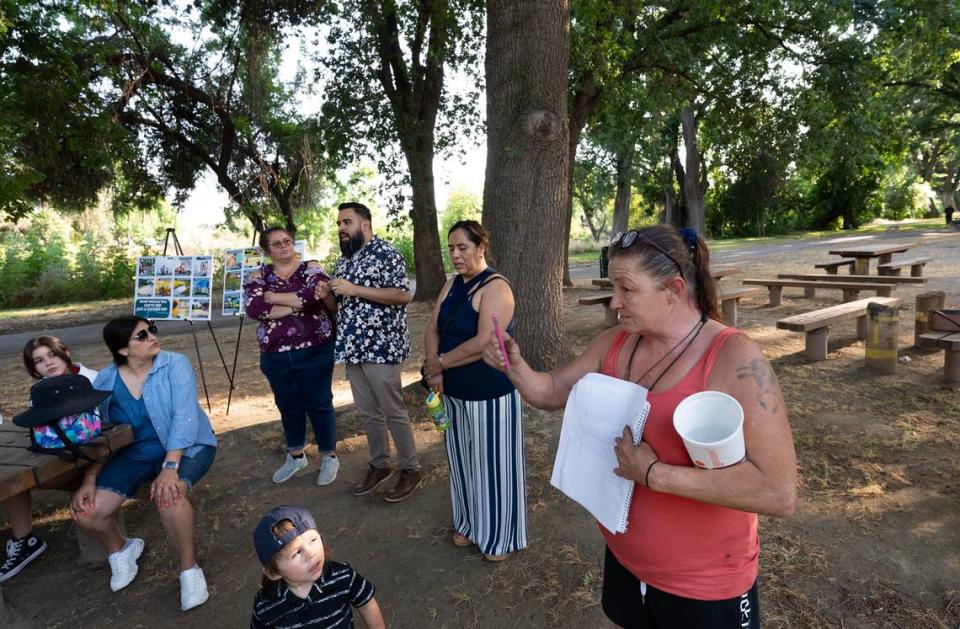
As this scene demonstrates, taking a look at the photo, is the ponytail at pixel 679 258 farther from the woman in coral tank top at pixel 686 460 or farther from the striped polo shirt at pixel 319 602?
the striped polo shirt at pixel 319 602

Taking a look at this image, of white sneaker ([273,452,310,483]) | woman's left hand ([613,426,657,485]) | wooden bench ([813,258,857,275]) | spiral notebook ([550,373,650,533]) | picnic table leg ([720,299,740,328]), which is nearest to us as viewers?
woman's left hand ([613,426,657,485])

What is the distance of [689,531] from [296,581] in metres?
1.26

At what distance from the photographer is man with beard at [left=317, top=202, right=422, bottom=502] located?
137 inches

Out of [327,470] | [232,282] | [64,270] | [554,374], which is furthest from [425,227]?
[64,270]

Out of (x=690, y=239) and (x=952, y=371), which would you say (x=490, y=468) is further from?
(x=952, y=371)

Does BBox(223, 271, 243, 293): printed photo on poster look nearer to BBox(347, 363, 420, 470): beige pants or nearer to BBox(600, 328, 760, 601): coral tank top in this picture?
BBox(347, 363, 420, 470): beige pants

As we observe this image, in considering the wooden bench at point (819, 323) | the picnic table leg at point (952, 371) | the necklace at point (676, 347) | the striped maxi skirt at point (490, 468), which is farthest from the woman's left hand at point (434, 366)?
the picnic table leg at point (952, 371)

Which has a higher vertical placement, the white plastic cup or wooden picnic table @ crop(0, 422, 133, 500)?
the white plastic cup

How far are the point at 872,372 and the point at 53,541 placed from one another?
7.01 m

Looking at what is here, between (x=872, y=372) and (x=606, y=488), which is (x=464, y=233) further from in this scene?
(x=872, y=372)

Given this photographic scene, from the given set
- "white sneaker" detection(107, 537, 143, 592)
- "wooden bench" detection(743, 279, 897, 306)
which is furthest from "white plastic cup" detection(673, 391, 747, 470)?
"wooden bench" detection(743, 279, 897, 306)

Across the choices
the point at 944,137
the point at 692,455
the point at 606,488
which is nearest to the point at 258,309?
the point at 606,488

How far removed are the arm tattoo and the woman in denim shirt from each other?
2774 millimetres

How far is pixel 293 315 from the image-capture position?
3799mm
